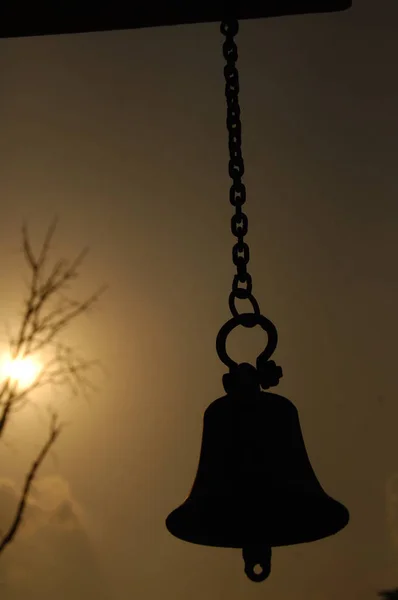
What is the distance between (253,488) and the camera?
1022mm

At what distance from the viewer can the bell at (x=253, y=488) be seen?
101 cm

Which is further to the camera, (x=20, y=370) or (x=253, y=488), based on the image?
(x=20, y=370)

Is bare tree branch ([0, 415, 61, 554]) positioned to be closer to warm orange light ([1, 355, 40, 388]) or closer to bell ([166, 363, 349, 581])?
warm orange light ([1, 355, 40, 388])

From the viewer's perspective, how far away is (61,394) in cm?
185

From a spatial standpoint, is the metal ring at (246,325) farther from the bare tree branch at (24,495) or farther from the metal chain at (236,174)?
the bare tree branch at (24,495)

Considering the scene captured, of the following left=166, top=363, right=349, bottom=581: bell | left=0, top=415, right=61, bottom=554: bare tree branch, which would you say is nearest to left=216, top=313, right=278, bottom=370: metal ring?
left=166, top=363, right=349, bottom=581: bell

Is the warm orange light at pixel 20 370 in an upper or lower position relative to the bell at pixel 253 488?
upper

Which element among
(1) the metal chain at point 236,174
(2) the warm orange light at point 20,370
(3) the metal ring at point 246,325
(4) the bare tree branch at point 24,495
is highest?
(1) the metal chain at point 236,174

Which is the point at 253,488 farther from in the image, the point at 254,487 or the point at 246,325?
the point at 246,325

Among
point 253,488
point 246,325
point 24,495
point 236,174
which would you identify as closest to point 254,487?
point 253,488

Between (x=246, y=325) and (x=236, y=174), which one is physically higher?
(x=236, y=174)

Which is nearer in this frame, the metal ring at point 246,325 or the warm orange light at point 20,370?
the metal ring at point 246,325

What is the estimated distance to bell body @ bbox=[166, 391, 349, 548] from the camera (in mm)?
1012

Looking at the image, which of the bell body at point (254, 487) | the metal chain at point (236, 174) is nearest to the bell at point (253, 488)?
the bell body at point (254, 487)
